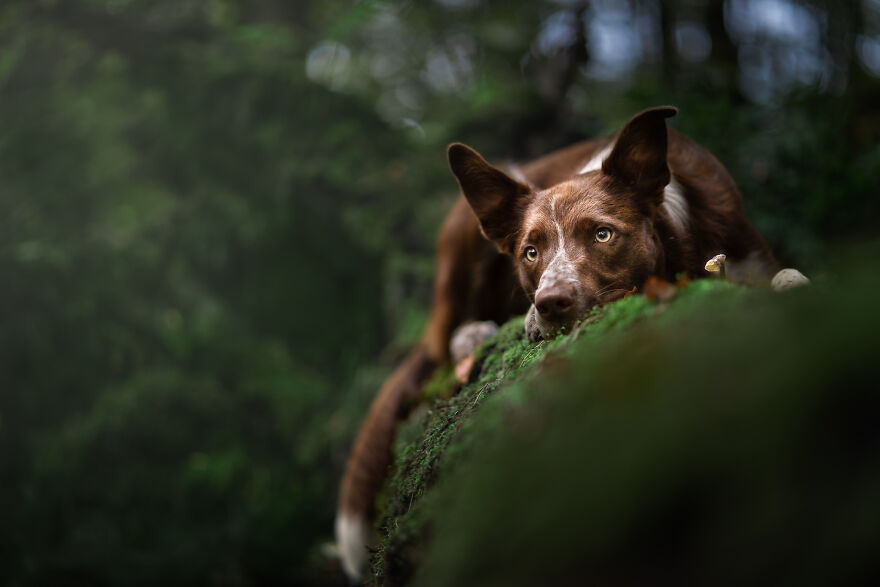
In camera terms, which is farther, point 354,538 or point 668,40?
point 668,40

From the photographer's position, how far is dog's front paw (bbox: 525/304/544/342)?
2546mm

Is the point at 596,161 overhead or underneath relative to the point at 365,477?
overhead

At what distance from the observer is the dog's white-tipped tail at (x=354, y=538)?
388 cm

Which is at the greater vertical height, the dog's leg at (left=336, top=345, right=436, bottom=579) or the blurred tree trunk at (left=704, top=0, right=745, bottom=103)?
the blurred tree trunk at (left=704, top=0, right=745, bottom=103)

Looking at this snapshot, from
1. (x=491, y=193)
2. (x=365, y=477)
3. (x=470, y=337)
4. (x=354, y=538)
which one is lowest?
(x=354, y=538)

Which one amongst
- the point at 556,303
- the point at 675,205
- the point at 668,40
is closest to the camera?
the point at 556,303

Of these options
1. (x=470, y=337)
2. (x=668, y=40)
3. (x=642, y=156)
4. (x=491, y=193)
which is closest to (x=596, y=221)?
(x=642, y=156)

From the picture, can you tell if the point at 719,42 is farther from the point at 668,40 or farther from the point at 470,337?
the point at 470,337

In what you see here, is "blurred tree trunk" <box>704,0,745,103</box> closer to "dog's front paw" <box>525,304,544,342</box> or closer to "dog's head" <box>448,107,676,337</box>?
"dog's head" <box>448,107,676,337</box>

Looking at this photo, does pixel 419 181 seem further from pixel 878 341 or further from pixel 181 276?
pixel 878 341

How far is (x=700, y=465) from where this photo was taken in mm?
1151

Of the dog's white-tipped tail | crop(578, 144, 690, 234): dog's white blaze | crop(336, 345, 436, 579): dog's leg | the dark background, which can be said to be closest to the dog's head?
crop(578, 144, 690, 234): dog's white blaze

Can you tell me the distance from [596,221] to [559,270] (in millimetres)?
306

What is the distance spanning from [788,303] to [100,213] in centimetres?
789
